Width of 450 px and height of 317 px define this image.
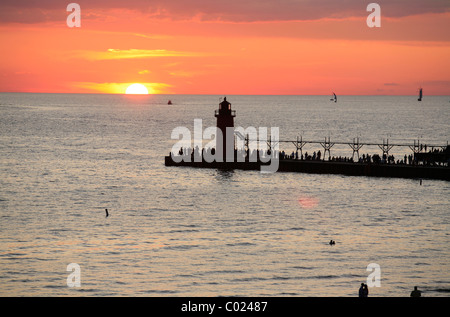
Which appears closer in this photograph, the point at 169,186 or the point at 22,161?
the point at 169,186

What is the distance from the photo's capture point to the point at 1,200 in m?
64.2

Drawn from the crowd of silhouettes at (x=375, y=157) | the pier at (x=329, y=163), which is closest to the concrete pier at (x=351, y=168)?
the pier at (x=329, y=163)

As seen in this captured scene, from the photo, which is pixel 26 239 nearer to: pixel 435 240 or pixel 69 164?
pixel 435 240

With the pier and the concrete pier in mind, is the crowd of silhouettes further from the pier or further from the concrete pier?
the concrete pier

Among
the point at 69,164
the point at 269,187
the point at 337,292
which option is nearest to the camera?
the point at 337,292

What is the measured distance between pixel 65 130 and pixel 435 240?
452 ft

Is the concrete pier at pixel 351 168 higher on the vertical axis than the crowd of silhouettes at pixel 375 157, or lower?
lower

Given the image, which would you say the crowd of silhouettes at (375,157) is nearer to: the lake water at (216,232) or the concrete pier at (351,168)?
the concrete pier at (351,168)

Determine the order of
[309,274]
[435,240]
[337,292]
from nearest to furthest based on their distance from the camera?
[337,292] → [309,274] → [435,240]

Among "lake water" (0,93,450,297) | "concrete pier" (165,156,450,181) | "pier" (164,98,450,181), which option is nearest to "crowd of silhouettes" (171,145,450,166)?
"pier" (164,98,450,181)

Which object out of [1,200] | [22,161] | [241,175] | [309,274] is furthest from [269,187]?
[22,161]

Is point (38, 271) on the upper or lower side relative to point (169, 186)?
lower

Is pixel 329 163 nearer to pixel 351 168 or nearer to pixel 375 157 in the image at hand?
pixel 351 168

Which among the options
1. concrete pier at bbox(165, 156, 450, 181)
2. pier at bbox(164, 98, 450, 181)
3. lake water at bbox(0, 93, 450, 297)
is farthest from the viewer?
pier at bbox(164, 98, 450, 181)
